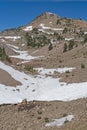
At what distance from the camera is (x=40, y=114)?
88.9 feet

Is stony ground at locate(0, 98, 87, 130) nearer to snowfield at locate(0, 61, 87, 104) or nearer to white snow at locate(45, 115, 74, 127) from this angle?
white snow at locate(45, 115, 74, 127)

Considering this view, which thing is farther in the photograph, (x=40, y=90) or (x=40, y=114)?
(x=40, y=90)

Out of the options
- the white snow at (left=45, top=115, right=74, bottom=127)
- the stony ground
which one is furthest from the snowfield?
the white snow at (left=45, top=115, right=74, bottom=127)

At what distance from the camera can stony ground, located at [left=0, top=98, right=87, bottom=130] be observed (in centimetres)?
2418

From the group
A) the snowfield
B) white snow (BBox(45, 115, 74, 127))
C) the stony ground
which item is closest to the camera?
the stony ground

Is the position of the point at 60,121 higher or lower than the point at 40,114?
lower

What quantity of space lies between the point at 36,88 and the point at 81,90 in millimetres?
6466

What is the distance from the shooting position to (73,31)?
169 metres

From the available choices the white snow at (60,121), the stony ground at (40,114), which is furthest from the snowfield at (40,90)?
the white snow at (60,121)

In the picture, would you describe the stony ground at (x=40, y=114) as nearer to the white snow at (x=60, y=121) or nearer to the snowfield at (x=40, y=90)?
the white snow at (x=60, y=121)

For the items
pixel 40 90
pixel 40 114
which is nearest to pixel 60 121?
pixel 40 114

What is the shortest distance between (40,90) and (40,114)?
11173 mm

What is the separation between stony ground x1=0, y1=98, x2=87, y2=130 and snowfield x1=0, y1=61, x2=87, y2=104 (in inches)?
113

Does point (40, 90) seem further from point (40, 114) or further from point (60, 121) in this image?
point (60, 121)
